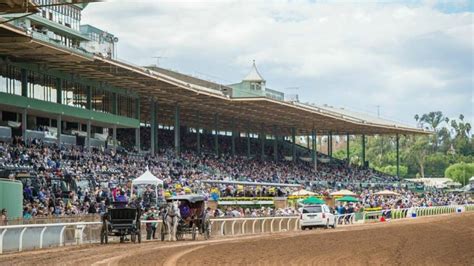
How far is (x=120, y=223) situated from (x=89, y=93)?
37077 millimetres

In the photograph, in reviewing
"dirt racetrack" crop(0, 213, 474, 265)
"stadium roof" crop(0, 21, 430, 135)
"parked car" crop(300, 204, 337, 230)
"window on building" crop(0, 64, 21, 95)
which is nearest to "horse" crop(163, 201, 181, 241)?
"dirt racetrack" crop(0, 213, 474, 265)

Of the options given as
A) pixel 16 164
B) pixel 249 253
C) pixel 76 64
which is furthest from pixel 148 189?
pixel 249 253

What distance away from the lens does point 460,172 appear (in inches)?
6225

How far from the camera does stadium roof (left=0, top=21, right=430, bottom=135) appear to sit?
54.4 m

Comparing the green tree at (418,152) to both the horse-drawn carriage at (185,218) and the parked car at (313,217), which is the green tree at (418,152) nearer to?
the parked car at (313,217)

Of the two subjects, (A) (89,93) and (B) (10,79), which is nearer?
(B) (10,79)

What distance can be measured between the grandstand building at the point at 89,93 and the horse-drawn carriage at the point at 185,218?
9325mm

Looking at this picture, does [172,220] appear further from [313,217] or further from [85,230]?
[313,217]

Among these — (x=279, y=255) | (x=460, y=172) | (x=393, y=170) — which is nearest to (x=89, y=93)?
(x=279, y=255)

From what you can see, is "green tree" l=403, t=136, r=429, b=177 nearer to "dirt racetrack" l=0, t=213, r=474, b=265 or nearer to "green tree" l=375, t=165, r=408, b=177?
"green tree" l=375, t=165, r=408, b=177

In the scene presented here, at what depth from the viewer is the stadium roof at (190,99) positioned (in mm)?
54375

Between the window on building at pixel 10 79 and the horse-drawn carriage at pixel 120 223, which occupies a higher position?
the window on building at pixel 10 79

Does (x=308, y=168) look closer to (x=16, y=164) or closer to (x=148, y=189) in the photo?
(x=148, y=189)

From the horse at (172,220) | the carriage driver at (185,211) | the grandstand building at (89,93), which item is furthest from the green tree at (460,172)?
the horse at (172,220)
